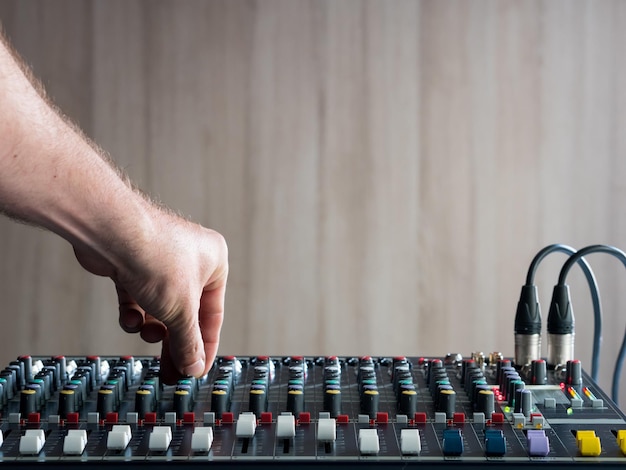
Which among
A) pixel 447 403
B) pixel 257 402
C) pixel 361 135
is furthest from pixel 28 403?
pixel 361 135

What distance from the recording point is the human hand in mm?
857

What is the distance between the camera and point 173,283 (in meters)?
0.90

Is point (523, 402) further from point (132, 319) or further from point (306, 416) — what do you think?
point (132, 319)

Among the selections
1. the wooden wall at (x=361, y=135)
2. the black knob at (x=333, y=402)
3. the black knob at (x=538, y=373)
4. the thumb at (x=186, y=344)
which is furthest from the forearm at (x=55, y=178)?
the wooden wall at (x=361, y=135)

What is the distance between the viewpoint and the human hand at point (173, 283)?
0.86m

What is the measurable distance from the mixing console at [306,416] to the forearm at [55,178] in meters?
0.28

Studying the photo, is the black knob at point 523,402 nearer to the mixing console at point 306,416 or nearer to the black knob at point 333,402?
the mixing console at point 306,416

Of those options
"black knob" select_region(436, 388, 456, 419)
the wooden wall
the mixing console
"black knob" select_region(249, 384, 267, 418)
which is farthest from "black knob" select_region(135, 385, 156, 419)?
the wooden wall

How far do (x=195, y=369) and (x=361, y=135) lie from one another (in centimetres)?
190

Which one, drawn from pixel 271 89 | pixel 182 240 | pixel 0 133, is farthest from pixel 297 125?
pixel 0 133

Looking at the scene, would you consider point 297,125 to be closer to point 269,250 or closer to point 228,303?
point 269,250

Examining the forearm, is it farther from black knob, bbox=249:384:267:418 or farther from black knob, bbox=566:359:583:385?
black knob, bbox=566:359:583:385

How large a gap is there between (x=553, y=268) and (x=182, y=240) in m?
2.15

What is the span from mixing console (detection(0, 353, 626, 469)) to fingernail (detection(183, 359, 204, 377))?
0.17 feet
